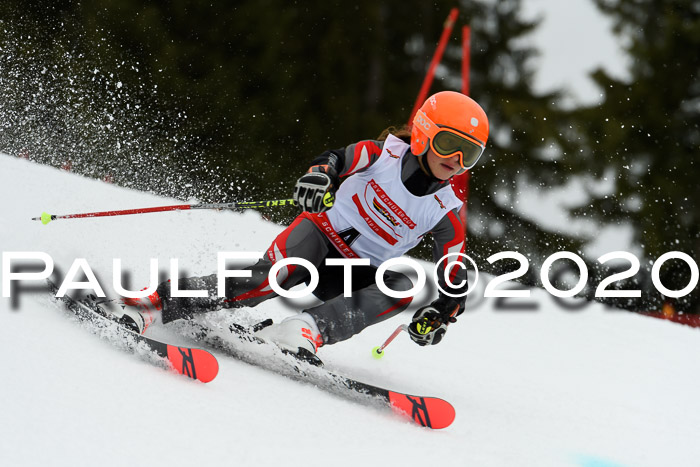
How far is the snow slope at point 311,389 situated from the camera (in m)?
2.10

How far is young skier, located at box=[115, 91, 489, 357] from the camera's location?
10.5 feet

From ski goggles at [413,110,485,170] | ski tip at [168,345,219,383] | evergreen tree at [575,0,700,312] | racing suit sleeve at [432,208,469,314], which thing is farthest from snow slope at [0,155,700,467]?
evergreen tree at [575,0,700,312]

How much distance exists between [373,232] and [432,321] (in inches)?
19.2

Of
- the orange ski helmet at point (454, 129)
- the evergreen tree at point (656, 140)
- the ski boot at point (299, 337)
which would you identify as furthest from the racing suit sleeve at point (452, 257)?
the evergreen tree at point (656, 140)

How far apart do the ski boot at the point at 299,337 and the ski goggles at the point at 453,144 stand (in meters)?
0.92

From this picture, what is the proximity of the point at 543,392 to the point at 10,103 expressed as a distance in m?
8.21

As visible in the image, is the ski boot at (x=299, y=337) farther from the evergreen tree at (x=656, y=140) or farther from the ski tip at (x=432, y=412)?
the evergreen tree at (x=656, y=140)

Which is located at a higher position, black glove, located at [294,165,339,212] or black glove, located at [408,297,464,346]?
black glove, located at [294,165,339,212]

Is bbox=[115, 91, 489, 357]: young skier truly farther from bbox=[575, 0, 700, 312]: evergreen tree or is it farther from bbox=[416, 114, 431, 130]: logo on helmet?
bbox=[575, 0, 700, 312]: evergreen tree

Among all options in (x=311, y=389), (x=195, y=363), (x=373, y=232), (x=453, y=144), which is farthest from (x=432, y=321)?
(x=195, y=363)

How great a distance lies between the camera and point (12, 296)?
3.22 metres

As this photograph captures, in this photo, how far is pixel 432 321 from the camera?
3.28 m

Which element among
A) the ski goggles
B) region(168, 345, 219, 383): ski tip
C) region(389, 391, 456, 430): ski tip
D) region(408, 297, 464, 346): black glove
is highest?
the ski goggles

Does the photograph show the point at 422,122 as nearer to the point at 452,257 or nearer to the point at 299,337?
the point at 452,257
